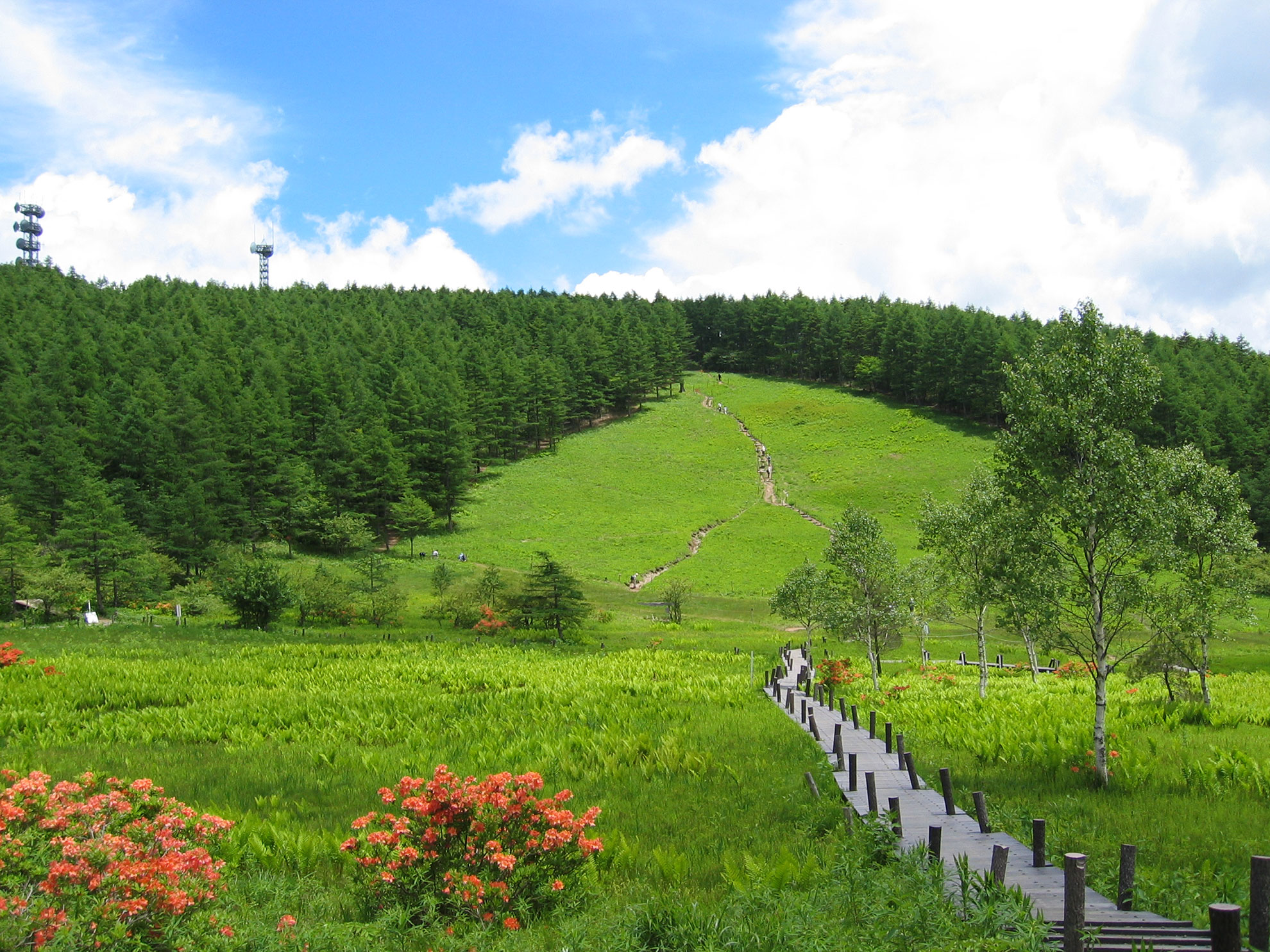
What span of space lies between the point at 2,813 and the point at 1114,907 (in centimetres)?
1249

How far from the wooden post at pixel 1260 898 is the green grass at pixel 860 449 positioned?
62056 mm

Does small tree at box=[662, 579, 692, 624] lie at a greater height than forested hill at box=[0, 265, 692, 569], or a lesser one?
lesser

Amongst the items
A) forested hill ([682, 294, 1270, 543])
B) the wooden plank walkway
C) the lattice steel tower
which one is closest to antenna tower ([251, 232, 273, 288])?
the lattice steel tower

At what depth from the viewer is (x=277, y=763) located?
19281 millimetres

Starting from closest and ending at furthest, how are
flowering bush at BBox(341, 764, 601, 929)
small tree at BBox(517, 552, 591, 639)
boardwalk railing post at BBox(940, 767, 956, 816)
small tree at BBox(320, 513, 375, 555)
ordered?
flowering bush at BBox(341, 764, 601, 929) → boardwalk railing post at BBox(940, 767, 956, 816) → small tree at BBox(517, 552, 591, 639) → small tree at BBox(320, 513, 375, 555)

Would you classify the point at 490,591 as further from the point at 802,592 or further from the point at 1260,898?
Answer: the point at 1260,898

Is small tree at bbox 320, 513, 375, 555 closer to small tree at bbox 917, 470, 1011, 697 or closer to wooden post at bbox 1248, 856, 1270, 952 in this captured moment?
small tree at bbox 917, 470, 1011, 697

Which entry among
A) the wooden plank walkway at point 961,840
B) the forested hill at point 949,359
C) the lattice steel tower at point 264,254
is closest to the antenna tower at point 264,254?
the lattice steel tower at point 264,254

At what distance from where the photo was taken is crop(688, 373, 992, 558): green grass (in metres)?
84.3

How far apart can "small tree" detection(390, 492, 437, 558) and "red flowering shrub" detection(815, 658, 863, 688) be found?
142 feet

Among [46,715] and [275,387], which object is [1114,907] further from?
[275,387]

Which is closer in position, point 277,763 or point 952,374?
point 277,763

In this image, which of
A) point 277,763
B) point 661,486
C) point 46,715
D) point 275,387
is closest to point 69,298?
point 275,387

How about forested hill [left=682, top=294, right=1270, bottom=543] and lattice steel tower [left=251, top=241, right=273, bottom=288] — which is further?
lattice steel tower [left=251, top=241, right=273, bottom=288]
